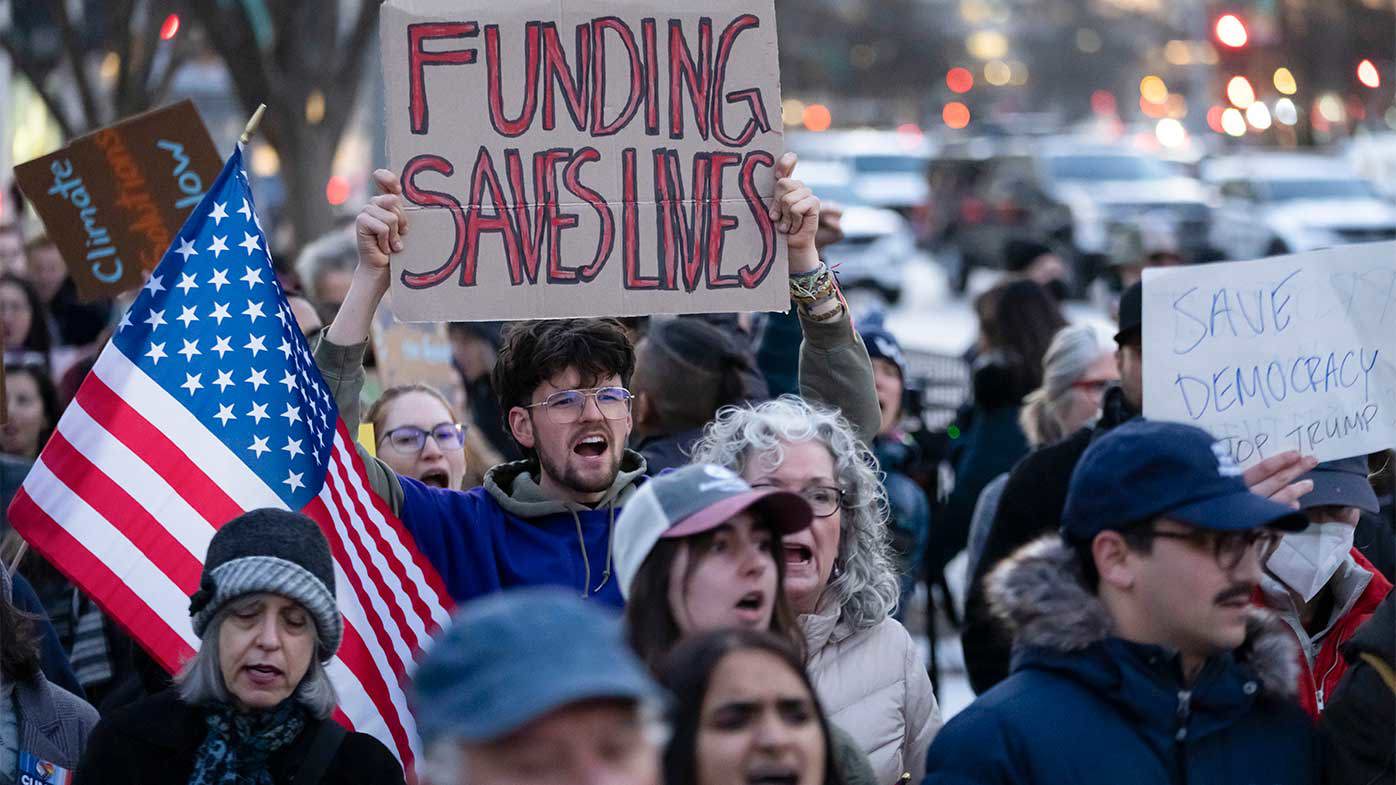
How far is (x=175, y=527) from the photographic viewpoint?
4.65 meters

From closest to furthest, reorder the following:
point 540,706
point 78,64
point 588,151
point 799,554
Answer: point 540,706 < point 799,554 < point 588,151 < point 78,64

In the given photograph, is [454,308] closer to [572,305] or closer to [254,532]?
[572,305]

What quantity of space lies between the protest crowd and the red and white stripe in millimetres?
22

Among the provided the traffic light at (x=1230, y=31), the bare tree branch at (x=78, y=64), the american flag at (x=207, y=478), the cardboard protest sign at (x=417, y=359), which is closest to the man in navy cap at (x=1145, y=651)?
the american flag at (x=207, y=478)

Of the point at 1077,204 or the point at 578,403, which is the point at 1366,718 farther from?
the point at 1077,204

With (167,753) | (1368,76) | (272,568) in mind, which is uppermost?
(1368,76)

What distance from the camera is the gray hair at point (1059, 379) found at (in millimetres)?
6543

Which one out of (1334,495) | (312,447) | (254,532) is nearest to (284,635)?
(254,532)

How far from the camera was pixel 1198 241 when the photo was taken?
92.6 feet

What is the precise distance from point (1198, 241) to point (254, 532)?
25575 mm

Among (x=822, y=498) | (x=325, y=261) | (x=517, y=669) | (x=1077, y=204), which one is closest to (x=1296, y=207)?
(x=1077, y=204)

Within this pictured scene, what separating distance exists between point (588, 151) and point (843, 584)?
122 centimetres

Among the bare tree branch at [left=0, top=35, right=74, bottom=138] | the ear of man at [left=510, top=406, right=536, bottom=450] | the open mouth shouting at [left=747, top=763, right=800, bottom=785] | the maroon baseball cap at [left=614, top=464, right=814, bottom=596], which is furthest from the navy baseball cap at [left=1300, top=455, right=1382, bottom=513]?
the bare tree branch at [left=0, top=35, right=74, bottom=138]

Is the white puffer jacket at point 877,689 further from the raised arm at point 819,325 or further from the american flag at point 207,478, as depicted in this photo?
the american flag at point 207,478
